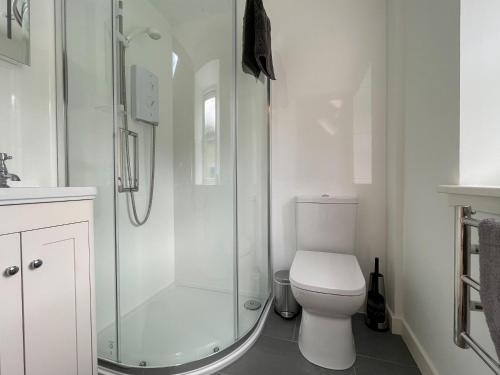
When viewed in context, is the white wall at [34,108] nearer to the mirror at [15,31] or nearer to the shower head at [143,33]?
the mirror at [15,31]

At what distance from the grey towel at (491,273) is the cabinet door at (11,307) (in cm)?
110

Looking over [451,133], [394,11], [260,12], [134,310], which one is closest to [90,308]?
[134,310]

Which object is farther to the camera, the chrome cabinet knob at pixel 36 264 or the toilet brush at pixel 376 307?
the toilet brush at pixel 376 307

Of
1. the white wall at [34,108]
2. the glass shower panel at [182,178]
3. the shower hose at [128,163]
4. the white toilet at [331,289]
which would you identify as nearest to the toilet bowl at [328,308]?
the white toilet at [331,289]

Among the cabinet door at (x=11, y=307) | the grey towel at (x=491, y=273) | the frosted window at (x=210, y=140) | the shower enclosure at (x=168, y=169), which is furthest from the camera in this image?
the frosted window at (x=210, y=140)

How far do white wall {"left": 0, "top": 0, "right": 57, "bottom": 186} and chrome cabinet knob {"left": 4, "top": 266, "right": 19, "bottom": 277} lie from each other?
63 centimetres

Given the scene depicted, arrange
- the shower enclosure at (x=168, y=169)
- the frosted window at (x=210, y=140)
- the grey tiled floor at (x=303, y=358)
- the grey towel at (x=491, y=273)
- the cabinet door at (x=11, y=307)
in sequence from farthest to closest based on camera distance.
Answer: the frosted window at (x=210, y=140), the shower enclosure at (x=168, y=169), the grey tiled floor at (x=303, y=358), the cabinet door at (x=11, y=307), the grey towel at (x=491, y=273)

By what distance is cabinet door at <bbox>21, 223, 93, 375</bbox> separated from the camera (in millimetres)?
626

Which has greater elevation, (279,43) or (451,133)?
(279,43)

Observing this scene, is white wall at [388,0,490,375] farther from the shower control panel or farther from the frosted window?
the shower control panel

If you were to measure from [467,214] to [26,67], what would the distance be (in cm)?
178

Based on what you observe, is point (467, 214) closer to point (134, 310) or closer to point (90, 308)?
point (90, 308)

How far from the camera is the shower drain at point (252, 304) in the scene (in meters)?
1.42

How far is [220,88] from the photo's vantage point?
1479 mm
